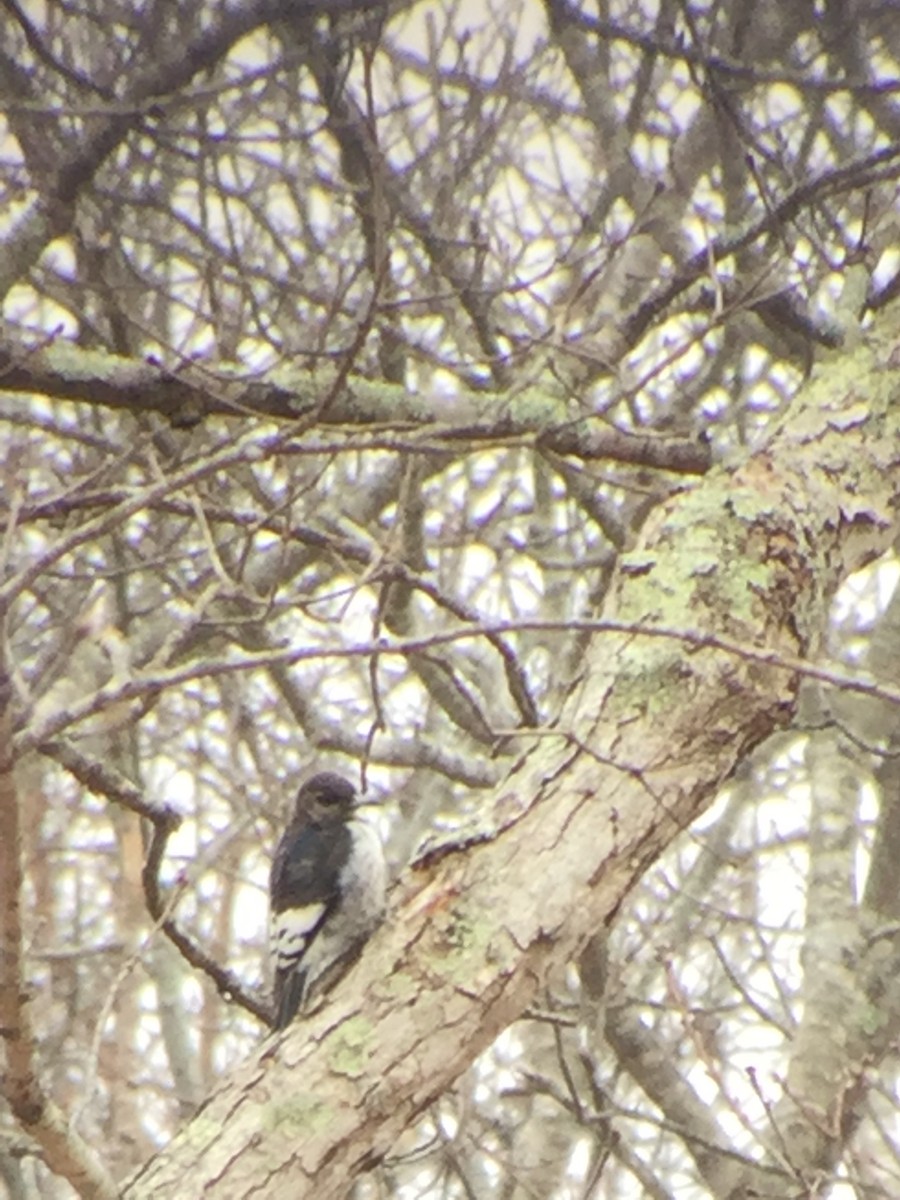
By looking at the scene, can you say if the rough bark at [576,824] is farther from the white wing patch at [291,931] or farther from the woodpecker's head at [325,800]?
the woodpecker's head at [325,800]

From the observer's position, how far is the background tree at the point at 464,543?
9.36ft

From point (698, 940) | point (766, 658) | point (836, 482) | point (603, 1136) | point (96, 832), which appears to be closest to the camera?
point (766, 658)

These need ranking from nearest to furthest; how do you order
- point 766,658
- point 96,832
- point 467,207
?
point 766,658 < point 467,207 < point 96,832

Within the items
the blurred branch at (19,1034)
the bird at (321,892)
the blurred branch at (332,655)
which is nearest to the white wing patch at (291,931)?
the bird at (321,892)

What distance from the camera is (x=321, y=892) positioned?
12.6 feet

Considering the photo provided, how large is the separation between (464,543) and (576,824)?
241cm

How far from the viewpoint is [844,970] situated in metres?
4.93

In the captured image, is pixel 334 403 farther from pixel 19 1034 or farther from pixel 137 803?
pixel 19 1034

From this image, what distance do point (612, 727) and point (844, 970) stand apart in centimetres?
219

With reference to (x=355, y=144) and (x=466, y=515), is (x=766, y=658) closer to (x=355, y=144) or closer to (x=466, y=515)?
(x=355, y=144)

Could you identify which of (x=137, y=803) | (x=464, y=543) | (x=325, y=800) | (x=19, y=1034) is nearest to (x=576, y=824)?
(x=137, y=803)

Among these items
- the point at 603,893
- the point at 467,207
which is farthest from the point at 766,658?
the point at 467,207

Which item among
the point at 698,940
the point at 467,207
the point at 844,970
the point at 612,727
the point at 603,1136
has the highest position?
the point at 467,207

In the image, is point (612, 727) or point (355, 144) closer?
point (612, 727)
